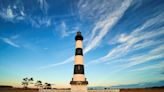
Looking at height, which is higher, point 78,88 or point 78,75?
point 78,75

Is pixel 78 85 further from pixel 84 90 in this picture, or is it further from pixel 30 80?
pixel 30 80

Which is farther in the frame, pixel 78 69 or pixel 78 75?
pixel 78 69

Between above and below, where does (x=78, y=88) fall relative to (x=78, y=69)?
below

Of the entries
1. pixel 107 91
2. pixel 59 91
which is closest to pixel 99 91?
pixel 107 91

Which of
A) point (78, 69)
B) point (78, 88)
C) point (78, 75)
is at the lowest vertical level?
point (78, 88)

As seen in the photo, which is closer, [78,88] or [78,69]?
[78,88]

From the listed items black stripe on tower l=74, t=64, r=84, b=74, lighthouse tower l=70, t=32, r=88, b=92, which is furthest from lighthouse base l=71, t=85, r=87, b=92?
black stripe on tower l=74, t=64, r=84, b=74

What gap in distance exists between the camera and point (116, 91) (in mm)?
32344

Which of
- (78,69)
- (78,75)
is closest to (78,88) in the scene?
A: (78,75)

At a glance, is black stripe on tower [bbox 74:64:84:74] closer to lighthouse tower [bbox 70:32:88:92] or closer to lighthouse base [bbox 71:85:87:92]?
lighthouse tower [bbox 70:32:88:92]

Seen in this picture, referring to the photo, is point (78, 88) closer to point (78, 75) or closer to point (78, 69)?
point (78, 75)

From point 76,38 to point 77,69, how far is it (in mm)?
4174

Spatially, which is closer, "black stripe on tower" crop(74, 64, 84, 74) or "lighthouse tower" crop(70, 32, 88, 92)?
"lighthouse tower" crop(70, 32, 88, 92)

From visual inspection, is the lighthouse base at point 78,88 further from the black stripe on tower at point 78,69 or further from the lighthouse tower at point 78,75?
the black stripe on tower at point 78,69
